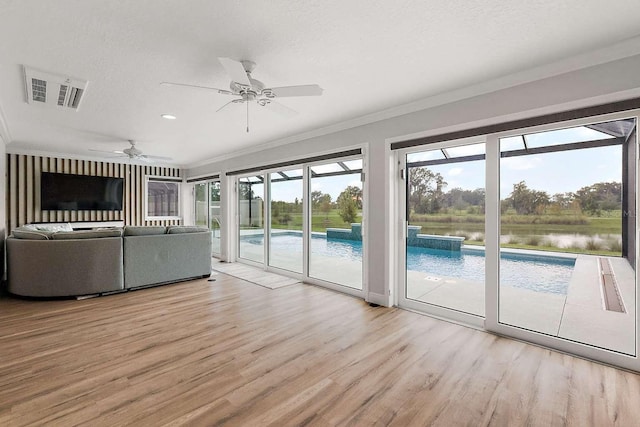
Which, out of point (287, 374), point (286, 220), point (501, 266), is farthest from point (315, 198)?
point (287, 374)

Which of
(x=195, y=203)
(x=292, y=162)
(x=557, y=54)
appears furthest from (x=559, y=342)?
(x=195, y=203)

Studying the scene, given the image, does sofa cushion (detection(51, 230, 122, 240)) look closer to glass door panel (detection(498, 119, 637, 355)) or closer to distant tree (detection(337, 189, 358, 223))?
distant tree (detection(337, 189, 358, 223))

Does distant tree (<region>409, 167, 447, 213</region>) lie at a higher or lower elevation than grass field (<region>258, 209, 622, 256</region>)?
higher

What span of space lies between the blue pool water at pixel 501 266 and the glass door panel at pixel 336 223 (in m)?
0.08

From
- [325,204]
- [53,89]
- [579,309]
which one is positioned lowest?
[579,309]

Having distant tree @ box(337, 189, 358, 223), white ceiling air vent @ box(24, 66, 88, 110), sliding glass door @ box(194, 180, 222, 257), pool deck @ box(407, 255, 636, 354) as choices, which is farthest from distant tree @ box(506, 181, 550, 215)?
sliding glass door @ box(194, 180, 222, 257)

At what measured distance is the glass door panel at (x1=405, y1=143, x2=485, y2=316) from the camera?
10.6ft

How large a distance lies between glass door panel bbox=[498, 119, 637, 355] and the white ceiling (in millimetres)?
783

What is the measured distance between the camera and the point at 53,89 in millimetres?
3008

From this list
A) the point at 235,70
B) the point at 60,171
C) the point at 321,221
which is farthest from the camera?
the point at 60,171

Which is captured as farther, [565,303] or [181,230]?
[181,230]

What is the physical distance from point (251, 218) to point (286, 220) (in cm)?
119

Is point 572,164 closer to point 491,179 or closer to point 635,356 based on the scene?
point 491,179

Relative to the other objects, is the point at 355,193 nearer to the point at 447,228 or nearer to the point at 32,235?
the point at 447,228
